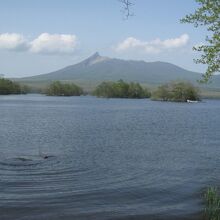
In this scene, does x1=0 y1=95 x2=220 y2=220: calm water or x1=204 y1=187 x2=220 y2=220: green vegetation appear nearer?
x1=204 y1=187 x2=220 y2=220: green vegetation

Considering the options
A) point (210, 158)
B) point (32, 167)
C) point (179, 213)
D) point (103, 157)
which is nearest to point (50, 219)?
point (179, 213)

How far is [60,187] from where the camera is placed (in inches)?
1084

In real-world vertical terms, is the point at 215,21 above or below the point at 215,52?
above

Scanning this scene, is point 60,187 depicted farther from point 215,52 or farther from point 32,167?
point 215,52

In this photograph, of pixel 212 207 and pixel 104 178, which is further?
pixel 104 178

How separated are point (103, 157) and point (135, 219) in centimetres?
1857

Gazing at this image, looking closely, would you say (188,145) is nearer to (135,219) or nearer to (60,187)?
(60,187)

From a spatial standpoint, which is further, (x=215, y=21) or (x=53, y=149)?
(x=53, y=149)

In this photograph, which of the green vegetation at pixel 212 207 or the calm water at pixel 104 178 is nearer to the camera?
the green vegetation at pixel 212 207

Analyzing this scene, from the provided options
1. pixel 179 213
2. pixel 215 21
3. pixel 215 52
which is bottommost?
pixel 179 213

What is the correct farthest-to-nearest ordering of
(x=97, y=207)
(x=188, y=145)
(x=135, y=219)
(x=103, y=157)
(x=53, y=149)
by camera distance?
(x=188, y=145) < (x=53, y=149) < (x=103, y=157) < (x=97, y=207) < (x=135, y=219)

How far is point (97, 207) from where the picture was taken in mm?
23375

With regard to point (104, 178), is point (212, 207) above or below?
above

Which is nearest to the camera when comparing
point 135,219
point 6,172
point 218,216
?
point 218,216
